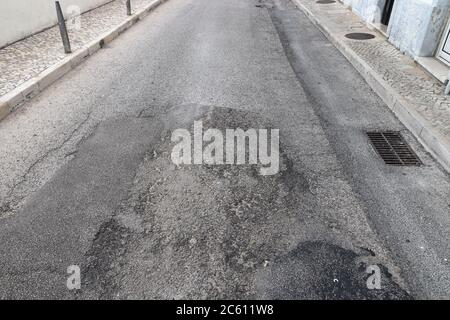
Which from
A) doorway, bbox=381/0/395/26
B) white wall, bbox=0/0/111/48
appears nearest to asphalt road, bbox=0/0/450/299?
white wall, bbox=0/0/111/48

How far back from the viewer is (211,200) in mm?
3867

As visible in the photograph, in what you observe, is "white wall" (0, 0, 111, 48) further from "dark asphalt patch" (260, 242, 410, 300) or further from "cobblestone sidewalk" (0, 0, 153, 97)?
"dark asphalt patch" (260, 242, 410, 300)

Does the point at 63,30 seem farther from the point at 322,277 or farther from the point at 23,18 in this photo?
the point at 322,277

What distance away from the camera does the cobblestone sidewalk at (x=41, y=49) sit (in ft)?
21.4

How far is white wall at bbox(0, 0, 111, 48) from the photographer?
7785 millimetres

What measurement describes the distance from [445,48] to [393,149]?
13.3 ft

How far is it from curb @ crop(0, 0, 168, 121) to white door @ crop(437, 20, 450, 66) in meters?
8.05

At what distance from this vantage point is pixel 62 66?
23.4 ft

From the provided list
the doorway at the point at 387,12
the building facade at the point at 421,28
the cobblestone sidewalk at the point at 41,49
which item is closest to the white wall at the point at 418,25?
the building facade at the point at 421,28

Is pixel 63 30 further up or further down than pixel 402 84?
further up

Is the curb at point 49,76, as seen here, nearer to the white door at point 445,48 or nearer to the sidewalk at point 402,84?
the sidewalk at point 402,84

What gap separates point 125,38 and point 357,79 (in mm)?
6413

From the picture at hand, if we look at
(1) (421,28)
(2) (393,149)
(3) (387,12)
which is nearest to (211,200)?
(2) (393,149)

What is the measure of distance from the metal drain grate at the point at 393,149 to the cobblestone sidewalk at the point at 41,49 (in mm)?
6154
